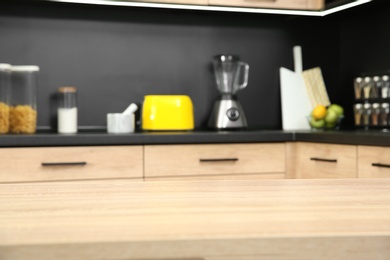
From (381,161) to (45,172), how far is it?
127cm

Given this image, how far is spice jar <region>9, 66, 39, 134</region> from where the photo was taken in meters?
2.71

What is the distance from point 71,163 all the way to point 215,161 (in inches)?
23.8

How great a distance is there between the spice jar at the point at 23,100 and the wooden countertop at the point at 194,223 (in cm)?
191

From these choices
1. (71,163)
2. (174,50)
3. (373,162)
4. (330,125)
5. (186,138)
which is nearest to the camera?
(373,162)

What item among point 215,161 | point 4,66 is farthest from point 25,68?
point 215,161

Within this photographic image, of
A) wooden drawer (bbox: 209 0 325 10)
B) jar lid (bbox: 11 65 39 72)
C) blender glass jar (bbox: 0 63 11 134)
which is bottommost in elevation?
blender glass jar (bbox: 0 63 11 134)

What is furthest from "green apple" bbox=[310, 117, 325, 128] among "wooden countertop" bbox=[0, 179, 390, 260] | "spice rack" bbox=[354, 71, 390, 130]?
"wooden countertop" bbox=[0, 179, 390, 260]

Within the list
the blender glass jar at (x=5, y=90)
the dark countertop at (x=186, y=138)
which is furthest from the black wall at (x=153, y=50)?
the dark countertop at (x=186, y=138)

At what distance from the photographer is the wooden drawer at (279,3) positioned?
2953mm

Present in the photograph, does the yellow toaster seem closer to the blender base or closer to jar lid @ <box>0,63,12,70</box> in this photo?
the blender base

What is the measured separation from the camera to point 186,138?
2570 millimetres

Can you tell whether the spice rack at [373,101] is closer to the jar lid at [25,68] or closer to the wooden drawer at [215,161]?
the wooden drawer at [215,161]

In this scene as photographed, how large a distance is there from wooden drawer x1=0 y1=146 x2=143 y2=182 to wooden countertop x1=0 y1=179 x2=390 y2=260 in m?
1.57

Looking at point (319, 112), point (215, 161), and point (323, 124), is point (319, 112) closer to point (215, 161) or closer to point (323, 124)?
point (323, 124)
